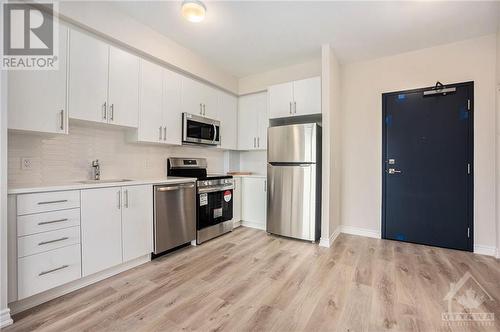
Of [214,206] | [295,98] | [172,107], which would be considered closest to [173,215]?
[214,206]

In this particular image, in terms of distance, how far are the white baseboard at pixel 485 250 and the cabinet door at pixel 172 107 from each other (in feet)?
13.2

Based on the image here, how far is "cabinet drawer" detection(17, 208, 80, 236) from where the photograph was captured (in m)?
1.64

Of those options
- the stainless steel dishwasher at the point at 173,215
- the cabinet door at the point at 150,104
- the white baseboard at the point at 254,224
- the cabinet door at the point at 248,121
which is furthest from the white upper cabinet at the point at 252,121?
the cabinet door at the point at 150,104

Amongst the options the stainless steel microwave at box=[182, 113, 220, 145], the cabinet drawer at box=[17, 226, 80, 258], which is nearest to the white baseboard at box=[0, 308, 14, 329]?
the cabinet drawer at box=[17, 226, 80, 258]

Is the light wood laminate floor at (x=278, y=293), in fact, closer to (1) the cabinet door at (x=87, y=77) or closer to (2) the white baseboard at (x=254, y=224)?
(2) the white baseboard at (x=254, y=224)

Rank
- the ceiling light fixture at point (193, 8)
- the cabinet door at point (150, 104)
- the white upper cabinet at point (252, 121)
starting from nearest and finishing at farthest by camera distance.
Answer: the ceiling light fixture at point (193, 8)
the cabinet door at point (150, 104)
the white upper cabinet at point (252, 121)

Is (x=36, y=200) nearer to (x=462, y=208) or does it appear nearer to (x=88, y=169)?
(x=88, y=169)

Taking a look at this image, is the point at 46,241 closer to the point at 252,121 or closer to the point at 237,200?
the point at 237,200

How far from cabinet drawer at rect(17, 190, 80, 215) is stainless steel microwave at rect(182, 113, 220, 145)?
1.53 m

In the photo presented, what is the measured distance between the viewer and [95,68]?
2.24 metres

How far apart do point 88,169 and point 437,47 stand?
15.0ft

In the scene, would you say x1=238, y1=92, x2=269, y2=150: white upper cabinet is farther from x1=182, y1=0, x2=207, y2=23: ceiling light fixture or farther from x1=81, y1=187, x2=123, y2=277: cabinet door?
x1=81, y1=187, x2=123, y2=277: cabinet door

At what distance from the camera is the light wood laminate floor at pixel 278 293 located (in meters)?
1.56

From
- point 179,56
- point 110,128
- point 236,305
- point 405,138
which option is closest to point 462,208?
point 405,138
